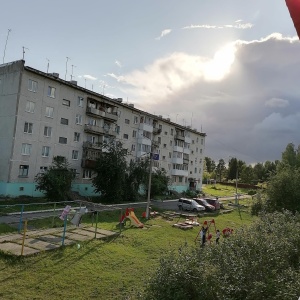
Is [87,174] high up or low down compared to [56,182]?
up

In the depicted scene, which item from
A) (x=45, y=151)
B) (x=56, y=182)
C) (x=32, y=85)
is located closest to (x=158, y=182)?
(x=45, y=151)

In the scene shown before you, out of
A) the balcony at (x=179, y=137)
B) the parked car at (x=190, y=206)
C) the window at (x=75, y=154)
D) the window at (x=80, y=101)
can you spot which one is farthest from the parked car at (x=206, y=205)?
the balcony at (x=179, y=137)

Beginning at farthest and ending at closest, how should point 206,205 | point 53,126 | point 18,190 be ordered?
point 206,205 → point 53,126 → point 18,190

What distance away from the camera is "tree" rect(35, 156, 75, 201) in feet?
116

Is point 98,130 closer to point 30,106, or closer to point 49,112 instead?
point 49,112

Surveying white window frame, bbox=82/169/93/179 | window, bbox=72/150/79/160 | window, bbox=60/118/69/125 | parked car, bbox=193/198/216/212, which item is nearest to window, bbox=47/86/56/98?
window, bbox=60/118/69/125

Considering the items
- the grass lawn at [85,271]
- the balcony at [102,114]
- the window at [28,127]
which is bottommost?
the grass lawn at [85,271]

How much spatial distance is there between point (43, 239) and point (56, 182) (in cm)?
1861

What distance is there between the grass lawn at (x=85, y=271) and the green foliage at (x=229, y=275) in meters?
2.68

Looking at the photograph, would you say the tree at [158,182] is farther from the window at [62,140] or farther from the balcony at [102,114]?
the window at [62,140]

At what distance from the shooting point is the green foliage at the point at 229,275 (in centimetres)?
793

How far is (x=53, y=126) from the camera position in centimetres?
4094

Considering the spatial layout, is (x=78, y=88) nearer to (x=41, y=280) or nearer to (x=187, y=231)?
(x=187, y=231)

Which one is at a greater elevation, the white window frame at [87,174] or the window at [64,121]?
the window at [64,121]
